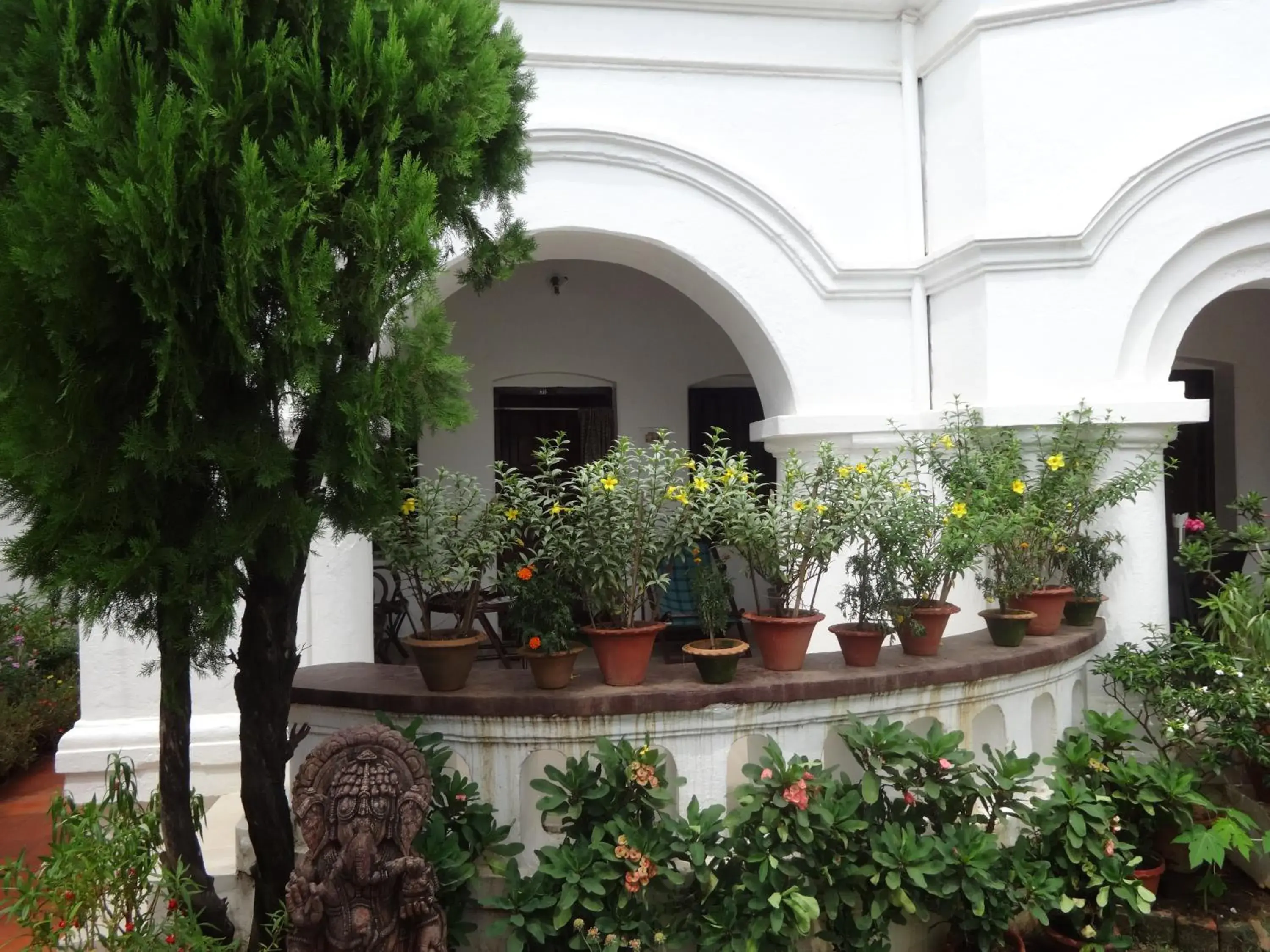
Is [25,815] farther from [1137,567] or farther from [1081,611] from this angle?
[1137,567]

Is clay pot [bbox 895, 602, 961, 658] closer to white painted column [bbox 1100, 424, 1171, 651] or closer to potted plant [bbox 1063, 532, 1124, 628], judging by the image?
potted plant [bbox 1063, 532, 1124, 628]

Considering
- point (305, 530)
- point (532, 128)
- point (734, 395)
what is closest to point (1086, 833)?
point (305, 530)

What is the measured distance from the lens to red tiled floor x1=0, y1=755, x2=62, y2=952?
4.28 meters

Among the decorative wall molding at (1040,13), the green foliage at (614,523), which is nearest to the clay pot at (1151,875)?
the green foliage at (614,523)

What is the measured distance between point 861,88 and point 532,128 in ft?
6.49

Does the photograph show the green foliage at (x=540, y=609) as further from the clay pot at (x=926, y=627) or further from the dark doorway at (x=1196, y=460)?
the dark doorway at (x=1196, y=460)

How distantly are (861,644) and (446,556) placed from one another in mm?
1604

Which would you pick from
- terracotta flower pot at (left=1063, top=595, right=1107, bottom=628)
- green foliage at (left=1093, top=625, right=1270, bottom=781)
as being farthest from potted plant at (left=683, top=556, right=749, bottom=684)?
terracotta flower pot at (left=1063, top=595, right=1107, bottom=628)

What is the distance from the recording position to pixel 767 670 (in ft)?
11.4

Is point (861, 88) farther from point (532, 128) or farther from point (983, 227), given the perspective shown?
point (532, 128)

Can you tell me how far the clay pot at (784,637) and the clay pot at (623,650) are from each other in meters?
0.42

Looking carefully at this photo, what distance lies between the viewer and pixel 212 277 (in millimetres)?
2199

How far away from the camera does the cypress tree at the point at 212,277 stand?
6.83 ft

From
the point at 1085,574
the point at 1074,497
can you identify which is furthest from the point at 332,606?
the point at 1085,574
